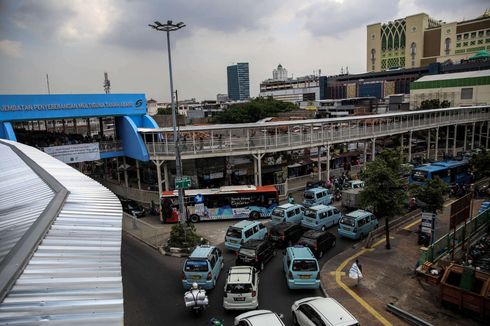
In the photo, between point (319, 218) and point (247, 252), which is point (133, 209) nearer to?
point (247, 252)

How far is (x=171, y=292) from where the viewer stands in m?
12.9

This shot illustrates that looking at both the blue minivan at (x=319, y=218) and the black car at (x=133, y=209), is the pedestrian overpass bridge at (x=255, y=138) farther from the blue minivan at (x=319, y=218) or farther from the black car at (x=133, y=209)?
the blue minivan at (x=319, y=218)

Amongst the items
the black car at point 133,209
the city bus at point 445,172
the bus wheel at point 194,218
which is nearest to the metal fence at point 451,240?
the city bus at point 445,172

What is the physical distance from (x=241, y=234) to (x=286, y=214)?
13.6ft

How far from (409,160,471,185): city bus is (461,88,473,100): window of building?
3945 centimetres

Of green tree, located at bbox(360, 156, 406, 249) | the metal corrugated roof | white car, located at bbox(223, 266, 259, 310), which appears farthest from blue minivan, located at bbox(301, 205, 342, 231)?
the metal corrugated roof

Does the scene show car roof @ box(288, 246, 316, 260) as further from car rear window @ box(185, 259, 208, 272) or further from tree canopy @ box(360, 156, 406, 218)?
tree canopy @ box(360, 156, 406, 218)

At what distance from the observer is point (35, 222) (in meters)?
5.41

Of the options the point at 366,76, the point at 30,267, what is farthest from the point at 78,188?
the point at 366,76

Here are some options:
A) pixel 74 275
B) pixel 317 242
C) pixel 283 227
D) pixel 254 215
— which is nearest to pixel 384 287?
pixel 317 242

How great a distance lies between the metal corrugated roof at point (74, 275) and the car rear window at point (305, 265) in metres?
7.79

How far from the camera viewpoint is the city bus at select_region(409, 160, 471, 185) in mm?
27141

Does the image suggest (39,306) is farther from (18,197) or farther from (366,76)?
(366,76)

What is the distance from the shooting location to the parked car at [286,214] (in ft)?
64.8
